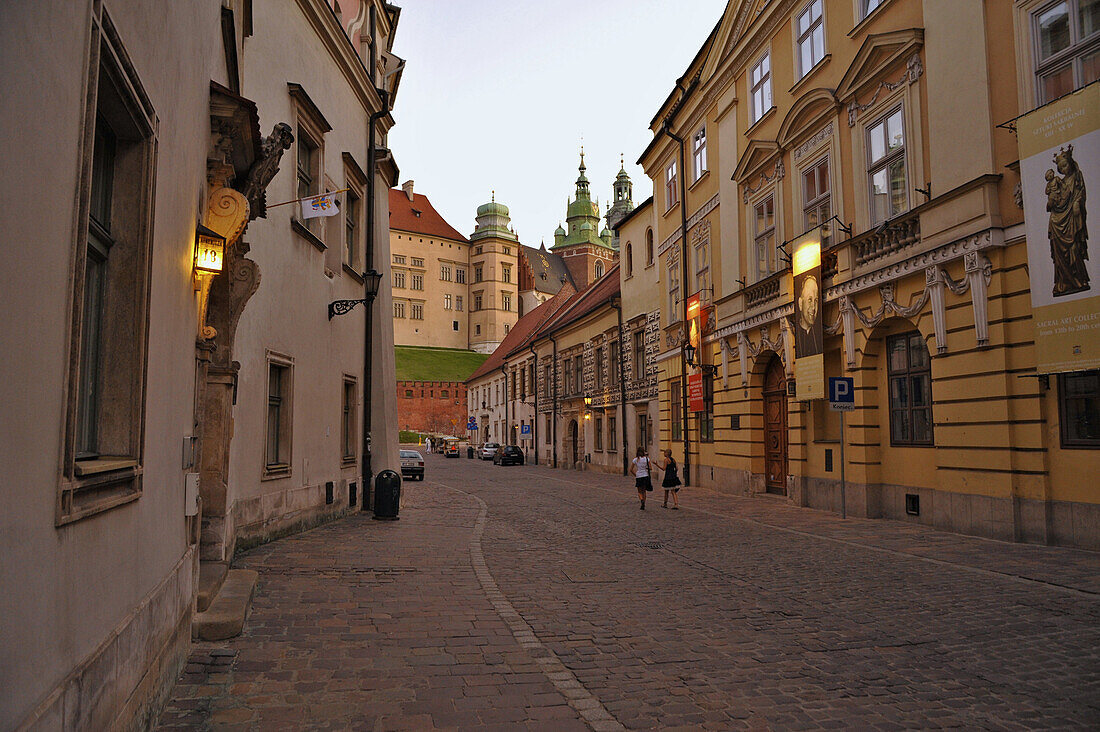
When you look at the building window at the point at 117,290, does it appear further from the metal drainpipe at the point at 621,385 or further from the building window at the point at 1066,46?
the metal drainpipe at the point at 621,385

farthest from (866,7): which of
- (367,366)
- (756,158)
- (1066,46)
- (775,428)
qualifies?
(367,366)

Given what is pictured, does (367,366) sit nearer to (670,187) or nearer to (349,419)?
(349,419)

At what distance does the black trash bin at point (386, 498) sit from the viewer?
53.2ft

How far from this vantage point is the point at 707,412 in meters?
25.2

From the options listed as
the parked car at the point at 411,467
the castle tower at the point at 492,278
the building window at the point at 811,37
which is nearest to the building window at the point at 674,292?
the building window at the point at 811,37

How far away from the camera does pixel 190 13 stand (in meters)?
5.89

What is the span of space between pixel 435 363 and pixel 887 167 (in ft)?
286

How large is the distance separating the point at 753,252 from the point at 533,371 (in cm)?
3177

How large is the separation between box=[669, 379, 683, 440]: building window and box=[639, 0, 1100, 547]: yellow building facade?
6.34 ft

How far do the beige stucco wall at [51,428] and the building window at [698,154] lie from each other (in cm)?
2269

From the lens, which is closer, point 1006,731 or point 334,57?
point 1006,731

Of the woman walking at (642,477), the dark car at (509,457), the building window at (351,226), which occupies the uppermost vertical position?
the building window at (351,226)

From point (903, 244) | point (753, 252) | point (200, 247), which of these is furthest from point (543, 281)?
point (200, 247)

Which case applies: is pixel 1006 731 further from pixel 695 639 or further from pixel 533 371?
pixel 533 371
